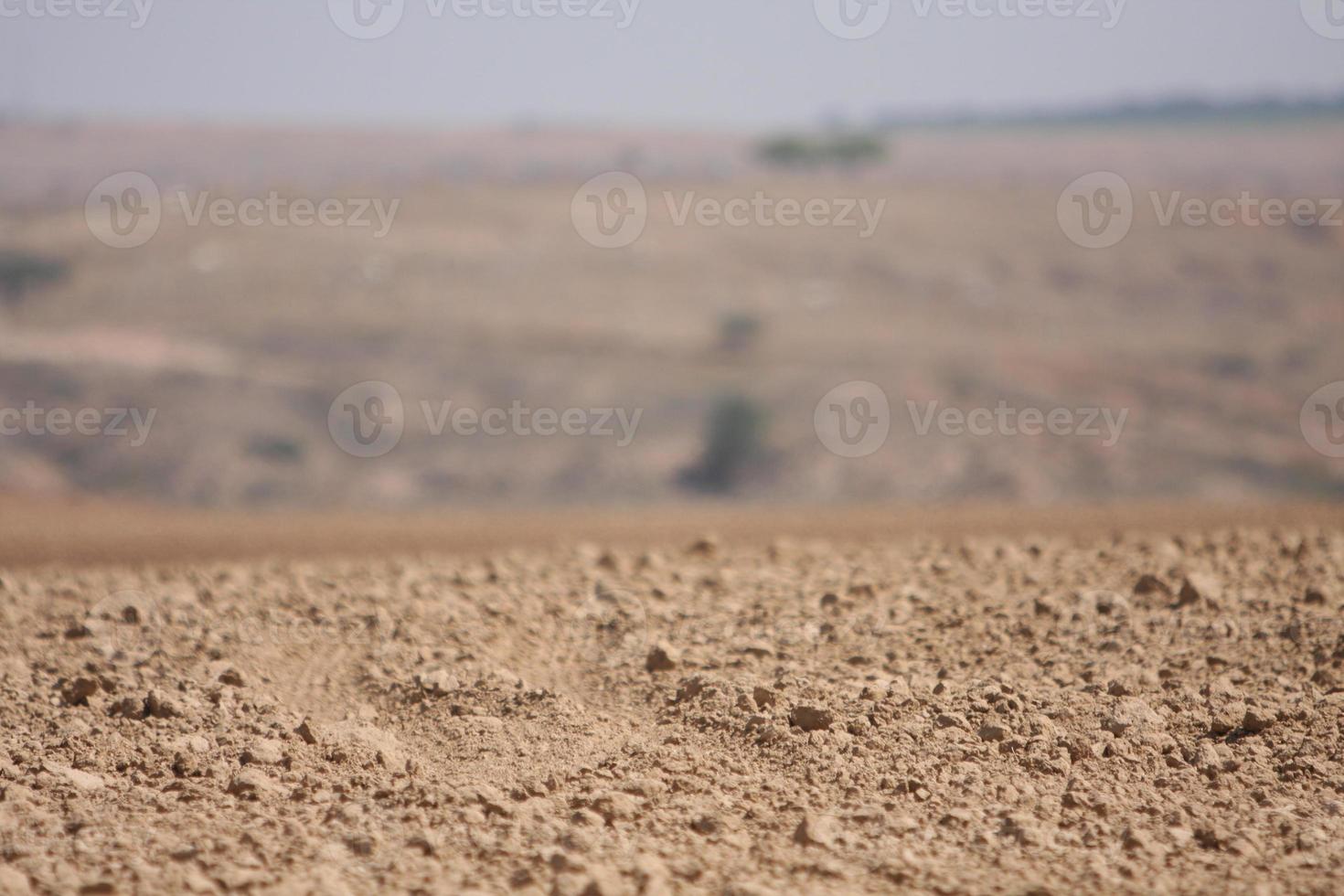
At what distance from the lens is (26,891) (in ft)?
12.4

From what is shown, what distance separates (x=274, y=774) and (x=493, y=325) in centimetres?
3242

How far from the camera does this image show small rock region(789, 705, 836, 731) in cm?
495

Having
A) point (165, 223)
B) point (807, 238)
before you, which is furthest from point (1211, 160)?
point (165, 223)

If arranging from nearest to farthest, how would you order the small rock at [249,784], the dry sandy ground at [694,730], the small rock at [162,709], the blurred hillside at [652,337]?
the dry sandy ground at [694,730]
the small rock at [249,784]
the small rock at [162,709]
the blurred hillside at [652,337]

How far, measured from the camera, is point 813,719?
495 centimetres

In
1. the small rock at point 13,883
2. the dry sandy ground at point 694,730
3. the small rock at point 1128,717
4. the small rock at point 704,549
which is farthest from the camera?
the small rock at point 704,549

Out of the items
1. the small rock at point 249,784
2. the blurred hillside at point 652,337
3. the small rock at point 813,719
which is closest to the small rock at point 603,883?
the small rock at point 813,719

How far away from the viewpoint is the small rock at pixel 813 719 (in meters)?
4.95

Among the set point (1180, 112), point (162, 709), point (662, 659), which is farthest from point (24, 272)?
point (1180, 112)

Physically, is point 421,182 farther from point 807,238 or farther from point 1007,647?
point 1007,647

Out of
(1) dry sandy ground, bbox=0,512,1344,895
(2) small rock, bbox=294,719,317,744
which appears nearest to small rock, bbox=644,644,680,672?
(1) dry sandy ground, bbox=0,512,1344,895

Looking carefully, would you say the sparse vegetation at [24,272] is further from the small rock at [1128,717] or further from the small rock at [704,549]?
the small rock at [1128,717]

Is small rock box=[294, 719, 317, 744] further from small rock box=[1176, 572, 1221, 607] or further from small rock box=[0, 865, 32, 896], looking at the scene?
small rock box=[1176, 572, 1221, 607]

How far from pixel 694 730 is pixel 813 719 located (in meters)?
0.53
